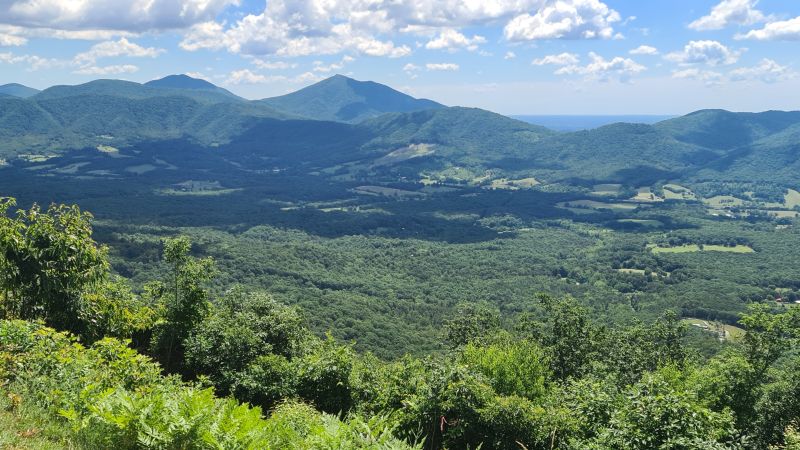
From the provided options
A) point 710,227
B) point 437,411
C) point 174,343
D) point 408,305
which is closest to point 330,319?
point 408,305

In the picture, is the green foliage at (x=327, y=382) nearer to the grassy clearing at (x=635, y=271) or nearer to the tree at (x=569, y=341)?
the tree at (x=569, y=341)

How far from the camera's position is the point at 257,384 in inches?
765

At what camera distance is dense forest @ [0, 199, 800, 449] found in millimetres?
8938

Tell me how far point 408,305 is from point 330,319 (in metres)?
23.7

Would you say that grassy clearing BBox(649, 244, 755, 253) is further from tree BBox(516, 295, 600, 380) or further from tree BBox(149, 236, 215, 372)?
tree BBox(149, 236, 215, 372)

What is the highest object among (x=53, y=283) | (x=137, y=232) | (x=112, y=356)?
(x=53, y=283)

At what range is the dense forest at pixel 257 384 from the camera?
8.94 metres

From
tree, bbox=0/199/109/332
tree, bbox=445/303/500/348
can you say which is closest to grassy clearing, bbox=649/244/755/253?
tree, bbox=445/303/500/348

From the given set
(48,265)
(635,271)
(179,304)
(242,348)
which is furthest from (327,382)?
(635,271)

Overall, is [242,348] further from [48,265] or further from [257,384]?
[48,265]

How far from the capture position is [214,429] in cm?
805

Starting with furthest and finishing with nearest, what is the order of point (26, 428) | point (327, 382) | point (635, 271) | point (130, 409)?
point (635, 271) → point (327, 382) → point (26, 428) → point (130, 409)

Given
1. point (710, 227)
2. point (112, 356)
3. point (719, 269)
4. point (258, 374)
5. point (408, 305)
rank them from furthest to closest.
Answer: point (710, 227)
point (719, 269)
point (408, 305)
point (258, 374)
point (112, 356)

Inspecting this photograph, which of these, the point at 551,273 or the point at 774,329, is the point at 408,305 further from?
the point at 774,329
